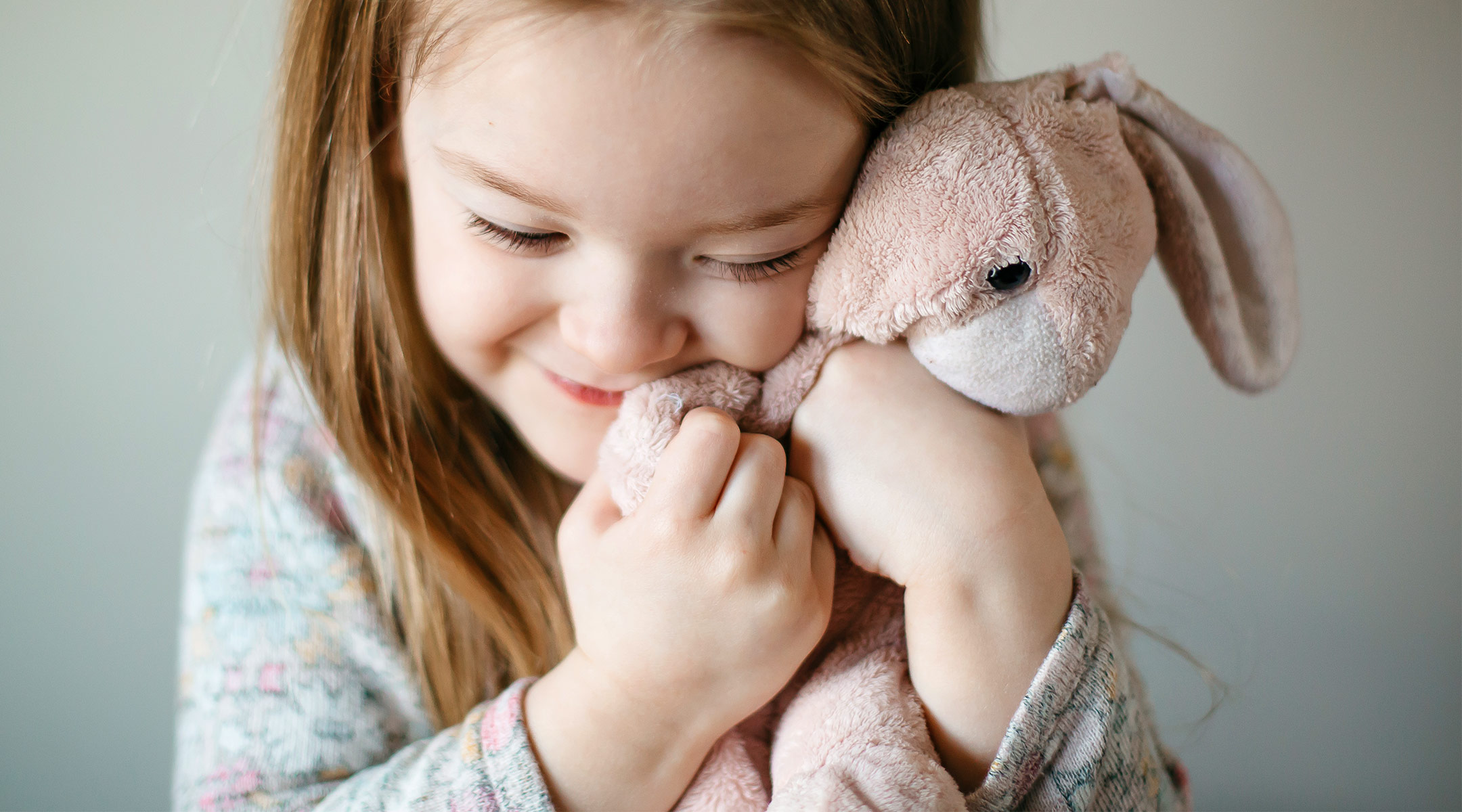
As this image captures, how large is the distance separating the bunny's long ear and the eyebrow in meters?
0.17

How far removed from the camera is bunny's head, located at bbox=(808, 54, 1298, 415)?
44 centimetres

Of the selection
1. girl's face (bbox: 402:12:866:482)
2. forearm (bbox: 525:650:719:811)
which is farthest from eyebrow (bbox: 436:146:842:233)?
forearm (bbox: 525:650:719:811)

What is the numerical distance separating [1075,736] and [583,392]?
340mm

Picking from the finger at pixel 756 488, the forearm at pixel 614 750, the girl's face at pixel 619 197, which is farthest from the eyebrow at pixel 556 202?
the forearm at pixel 614 750

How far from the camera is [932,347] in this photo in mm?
485

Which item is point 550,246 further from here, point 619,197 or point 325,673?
point 325,673

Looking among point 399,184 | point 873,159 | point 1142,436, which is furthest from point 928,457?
point 1142,436

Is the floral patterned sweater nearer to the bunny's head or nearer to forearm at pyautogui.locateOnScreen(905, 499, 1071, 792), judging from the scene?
forearm at pyautogui.locateOnScreen(905, 499, 1071, 792)

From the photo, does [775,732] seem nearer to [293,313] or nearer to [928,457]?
[928,457]

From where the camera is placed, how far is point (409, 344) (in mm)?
636

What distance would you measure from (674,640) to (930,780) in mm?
143

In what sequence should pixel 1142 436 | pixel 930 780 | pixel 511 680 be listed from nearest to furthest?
pixel 930 780
pixel 511 680
pixel 1142 436

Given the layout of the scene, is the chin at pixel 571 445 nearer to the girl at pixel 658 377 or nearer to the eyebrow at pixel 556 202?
the girl at pixel 658 377

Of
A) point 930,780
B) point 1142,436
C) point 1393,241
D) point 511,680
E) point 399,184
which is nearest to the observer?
point 930,780
